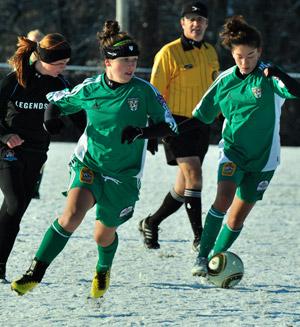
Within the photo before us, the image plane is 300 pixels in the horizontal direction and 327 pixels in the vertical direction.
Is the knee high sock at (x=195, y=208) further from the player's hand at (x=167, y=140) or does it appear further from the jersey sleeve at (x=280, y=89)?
the jersey sleeve at (x=280, y=89)

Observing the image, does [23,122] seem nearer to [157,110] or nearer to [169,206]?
[157,110]

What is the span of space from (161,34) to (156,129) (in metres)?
21.0

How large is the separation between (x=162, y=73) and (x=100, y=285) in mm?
2560

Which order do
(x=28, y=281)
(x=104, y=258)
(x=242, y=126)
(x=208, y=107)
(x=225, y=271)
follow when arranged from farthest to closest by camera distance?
(x=208, y=107) → (x=242, y=126) → (x=225, y=271) → (x=104, y=258) → (x=28, y=281)

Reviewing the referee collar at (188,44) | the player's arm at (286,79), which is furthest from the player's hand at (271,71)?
the referee collar at (188,44)

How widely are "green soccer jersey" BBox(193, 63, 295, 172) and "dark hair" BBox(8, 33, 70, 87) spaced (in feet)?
3.82

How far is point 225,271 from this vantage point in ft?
19.9

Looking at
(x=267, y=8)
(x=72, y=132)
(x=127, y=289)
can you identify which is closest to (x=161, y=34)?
(x=267, y=8)

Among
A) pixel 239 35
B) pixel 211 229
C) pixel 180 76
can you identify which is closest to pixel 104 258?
pixel 211 229

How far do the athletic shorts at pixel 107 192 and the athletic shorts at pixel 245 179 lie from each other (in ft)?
2.86

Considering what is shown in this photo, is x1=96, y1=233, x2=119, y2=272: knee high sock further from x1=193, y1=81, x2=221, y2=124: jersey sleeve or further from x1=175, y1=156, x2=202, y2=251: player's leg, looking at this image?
x1=175, y1=156, x2=202, y2=251: player's leg

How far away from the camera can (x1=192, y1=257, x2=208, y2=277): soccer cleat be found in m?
6.39

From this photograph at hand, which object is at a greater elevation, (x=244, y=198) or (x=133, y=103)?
(x=133, y=103)

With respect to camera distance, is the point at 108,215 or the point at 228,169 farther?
the point at 228,169
